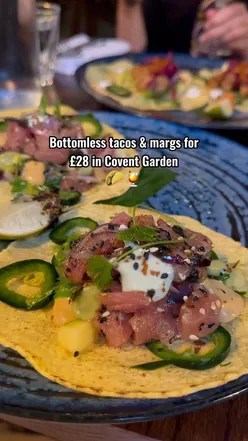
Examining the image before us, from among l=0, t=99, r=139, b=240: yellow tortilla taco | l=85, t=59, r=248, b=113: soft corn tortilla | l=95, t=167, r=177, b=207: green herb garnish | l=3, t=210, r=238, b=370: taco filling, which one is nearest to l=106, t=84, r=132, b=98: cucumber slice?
l=85, t=59, r=248, b=113: soft corn tortilla

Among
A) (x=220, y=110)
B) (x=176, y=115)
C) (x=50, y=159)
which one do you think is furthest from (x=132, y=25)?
(x=50, y=159)

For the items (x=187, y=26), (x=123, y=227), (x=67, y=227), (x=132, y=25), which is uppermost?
(x=123, y=227)

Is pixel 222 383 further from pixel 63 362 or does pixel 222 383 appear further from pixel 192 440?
pixel 63 362

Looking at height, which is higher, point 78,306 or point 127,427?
point 78,306

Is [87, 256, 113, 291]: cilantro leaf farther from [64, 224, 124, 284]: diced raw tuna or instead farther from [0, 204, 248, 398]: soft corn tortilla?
[0, 204, 248, 398]: soft corn tortilla

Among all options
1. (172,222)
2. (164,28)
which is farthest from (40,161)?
(164,28)

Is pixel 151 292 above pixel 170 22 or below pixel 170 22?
above

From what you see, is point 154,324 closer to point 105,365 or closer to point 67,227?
point 105,365
